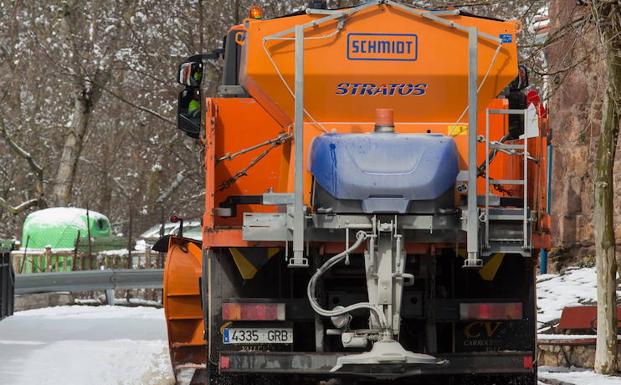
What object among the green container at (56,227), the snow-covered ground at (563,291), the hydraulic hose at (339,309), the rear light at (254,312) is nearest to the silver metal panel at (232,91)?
the rear light at (254,312)

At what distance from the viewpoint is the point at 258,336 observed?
8969mm

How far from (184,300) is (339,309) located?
300 cm

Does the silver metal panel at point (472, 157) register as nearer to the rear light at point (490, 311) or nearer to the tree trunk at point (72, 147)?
the rear light at point (490, 311)

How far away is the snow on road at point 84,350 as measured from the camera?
11750 mm

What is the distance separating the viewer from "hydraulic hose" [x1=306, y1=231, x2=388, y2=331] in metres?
8.20

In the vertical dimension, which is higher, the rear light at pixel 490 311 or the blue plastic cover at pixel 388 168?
the blue plastic cover at pixel 388 168

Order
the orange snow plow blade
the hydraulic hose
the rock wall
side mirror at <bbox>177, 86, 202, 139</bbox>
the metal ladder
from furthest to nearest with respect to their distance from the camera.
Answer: the rock wall < the orange snow plow blade < side mirror at <bbox>177, 86, 202, 139</bbox> < the metal ladder < the hydraulic hose

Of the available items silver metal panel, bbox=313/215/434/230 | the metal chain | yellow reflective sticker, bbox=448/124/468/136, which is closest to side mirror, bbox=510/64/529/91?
yellow reflective sticker, bbox=448/124/468/136

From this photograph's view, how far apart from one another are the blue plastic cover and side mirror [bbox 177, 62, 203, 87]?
7.27 ft

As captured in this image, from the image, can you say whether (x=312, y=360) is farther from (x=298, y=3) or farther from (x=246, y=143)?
(x=298, y=3)

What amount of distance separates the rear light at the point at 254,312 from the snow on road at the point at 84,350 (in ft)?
8.78

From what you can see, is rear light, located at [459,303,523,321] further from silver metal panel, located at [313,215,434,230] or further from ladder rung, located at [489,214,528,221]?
silver metal panel, located at [313,215,434,230]

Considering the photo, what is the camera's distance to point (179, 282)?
11211 mm

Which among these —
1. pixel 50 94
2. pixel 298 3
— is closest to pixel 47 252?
pixel 298 3
